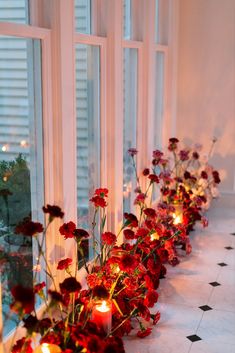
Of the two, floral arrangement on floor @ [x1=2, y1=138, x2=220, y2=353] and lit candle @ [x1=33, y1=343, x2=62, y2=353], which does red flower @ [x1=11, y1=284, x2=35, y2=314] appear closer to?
floral arrangement on floor @ [x1=2, y1=138, x2=220, y2=353]

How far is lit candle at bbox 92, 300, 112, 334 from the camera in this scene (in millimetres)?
3438

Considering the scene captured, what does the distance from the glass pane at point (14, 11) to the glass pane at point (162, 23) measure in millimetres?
3257

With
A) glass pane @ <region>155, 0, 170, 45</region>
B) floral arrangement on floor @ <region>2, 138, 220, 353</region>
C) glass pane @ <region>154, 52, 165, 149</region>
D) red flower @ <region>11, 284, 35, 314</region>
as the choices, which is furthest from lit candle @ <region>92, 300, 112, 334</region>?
glass pane @ <region>155, 0, 170, 45</region>

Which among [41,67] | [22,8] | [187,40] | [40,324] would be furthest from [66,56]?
[187,40]

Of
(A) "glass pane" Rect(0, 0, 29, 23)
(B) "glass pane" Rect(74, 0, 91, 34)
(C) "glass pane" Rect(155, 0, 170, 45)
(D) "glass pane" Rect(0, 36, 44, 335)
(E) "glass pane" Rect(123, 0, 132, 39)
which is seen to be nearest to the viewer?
(A) "glass pane" Rect(0, 0, 29, 23)

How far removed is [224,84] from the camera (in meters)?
6.90

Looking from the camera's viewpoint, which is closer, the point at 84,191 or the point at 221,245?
the point at 84,191

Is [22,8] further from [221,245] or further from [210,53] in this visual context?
[210,53]

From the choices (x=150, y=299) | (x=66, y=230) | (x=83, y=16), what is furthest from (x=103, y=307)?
(x=83, y=16)

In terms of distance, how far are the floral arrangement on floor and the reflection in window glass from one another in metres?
0.56

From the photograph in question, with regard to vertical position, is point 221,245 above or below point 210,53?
below

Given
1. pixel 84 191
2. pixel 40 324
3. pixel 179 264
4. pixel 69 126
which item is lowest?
pixel 179 264

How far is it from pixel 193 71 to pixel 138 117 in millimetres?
1863

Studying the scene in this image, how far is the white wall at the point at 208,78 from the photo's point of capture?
6.77 meters
